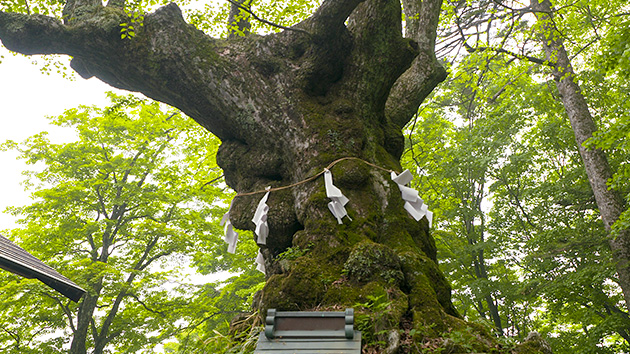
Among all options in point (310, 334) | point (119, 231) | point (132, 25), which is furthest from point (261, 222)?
point (119, 231)

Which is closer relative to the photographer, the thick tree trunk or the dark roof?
the dark roof

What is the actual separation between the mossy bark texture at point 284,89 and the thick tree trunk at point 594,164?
4.58 metres

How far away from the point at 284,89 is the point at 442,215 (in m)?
8.08

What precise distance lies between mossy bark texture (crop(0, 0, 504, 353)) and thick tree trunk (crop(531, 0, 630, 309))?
180 inches

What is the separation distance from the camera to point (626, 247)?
7973 millimetres

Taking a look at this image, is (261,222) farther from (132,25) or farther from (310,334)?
(132,25)

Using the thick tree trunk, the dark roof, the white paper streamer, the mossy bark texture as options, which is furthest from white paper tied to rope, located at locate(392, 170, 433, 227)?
the thick tree trunk

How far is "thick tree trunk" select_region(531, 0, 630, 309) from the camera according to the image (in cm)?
784

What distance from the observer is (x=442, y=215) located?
11242mm

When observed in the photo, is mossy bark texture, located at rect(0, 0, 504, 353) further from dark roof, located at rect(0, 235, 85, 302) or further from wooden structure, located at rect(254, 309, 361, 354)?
dark roof, located at rect(0, 235, 85, 302)

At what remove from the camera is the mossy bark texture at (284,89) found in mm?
3770

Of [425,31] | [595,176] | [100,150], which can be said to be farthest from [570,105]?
[100,150]

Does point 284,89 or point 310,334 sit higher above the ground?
point 284,89

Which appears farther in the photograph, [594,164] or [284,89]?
[594,164]
